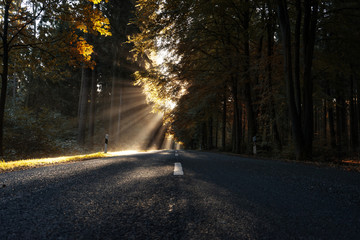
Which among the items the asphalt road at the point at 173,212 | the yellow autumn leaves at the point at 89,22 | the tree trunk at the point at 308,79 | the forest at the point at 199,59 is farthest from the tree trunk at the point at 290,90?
the yellow autumn leaves at the point at 89,22

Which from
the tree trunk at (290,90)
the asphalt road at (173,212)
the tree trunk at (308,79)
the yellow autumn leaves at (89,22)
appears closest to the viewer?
the asphalt road at (173,212)

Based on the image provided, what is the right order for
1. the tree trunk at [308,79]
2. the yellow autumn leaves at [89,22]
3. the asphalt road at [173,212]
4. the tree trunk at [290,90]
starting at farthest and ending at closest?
1. the tree trunk at [308,79]
2. the tree trunk at [290,90]
3. the yellow autumn leaves at [89,22]
4. the asphalt road at [173,212]

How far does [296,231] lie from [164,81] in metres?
11.9

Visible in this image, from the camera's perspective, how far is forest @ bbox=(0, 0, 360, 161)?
340 inches

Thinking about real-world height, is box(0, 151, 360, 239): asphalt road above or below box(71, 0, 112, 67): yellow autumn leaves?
below

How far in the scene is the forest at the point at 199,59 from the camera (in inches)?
340

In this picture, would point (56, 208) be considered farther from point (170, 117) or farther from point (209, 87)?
point (170, 117)

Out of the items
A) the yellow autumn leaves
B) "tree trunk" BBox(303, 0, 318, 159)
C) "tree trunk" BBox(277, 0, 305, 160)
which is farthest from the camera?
"tree trunk" BBox(303, 0, 318, 159)

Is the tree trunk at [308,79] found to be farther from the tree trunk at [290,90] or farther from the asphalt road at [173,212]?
the asphalt road at [173,212]

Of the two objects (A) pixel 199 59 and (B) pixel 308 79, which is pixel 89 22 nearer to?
(A) pixel 199 59

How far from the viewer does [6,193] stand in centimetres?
233

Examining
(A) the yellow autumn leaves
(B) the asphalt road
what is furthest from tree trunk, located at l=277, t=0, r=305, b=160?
(A) the yellow autumn leaves

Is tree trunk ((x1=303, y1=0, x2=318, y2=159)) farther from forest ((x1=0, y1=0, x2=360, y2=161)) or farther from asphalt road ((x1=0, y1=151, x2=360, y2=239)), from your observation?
asphalt road ((x1=0, y1=151, x2=360, y2=239))

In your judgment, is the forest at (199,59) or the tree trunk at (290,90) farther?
the forest at (199,59)
